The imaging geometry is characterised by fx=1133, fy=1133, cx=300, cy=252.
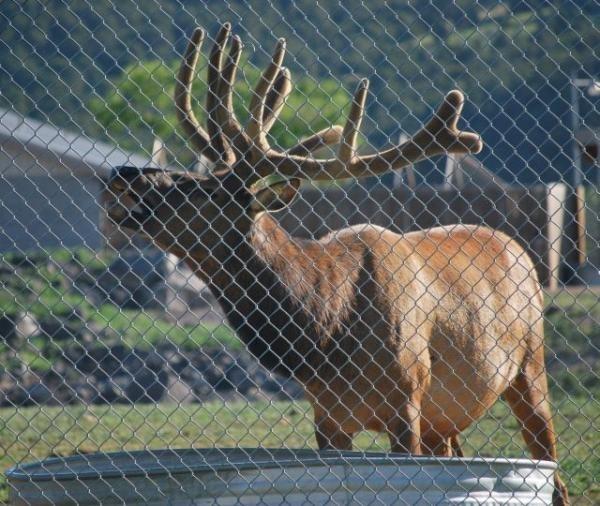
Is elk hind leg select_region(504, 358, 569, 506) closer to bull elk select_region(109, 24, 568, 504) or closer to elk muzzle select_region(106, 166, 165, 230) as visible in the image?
bull elk select_region(109, 24, 568, 504)

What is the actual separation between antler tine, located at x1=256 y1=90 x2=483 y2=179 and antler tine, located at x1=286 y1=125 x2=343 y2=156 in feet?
0.93

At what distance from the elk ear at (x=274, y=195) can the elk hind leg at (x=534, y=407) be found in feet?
6.60

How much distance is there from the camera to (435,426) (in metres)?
6.58

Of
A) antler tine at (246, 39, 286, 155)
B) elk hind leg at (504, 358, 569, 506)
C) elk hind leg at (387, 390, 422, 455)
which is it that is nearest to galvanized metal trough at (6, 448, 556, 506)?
elk hind leg at (387, 390, 422, 455)

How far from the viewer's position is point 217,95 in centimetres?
609

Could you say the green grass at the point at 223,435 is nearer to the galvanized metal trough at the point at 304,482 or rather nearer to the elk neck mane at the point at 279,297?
the elk neck mane at the point at 279,297

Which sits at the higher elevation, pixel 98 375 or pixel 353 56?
pixel 353 56

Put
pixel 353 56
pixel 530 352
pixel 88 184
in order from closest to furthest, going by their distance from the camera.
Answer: pixel 530 352 → pixel 88 184 → pixel 353 56

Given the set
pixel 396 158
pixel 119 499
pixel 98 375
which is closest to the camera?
pixel 119 499

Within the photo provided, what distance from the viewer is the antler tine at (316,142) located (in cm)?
664

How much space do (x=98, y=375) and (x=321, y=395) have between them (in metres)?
7.53

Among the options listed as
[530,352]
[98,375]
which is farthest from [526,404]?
[98,375]

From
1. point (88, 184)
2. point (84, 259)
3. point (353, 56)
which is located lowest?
point (84, 259)

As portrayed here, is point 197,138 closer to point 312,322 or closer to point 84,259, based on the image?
point 312,322
